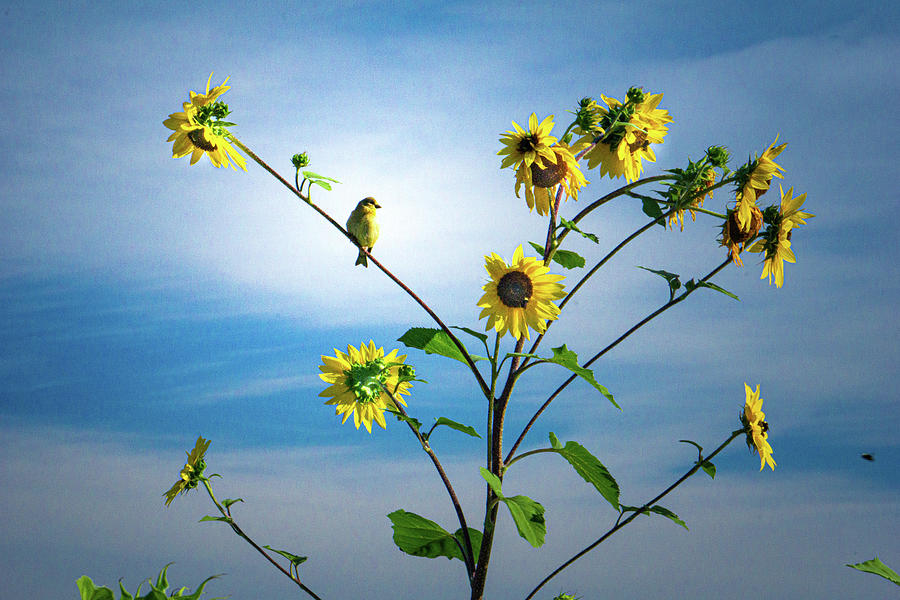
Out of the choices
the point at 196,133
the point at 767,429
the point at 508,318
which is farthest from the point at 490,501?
the point at 196,133

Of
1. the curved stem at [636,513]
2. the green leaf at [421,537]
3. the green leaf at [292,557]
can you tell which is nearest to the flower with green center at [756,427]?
the curved stem at [636,513]

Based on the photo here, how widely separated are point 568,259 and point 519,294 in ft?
1.23

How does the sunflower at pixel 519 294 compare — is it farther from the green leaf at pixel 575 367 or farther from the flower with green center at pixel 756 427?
the flower with green center at pixel 756 427

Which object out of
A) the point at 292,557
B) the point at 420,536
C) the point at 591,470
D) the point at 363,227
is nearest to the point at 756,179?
the point at 591,470

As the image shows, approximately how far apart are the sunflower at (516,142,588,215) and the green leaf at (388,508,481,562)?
3.39 ft

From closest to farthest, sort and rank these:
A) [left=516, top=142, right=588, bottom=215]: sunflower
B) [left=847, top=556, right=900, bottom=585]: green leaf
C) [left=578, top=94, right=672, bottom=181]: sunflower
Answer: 1. [left=847, top=556, right=900, bottom=585]: green leaf
2. [left=516, top=142, right=588, bottom=215]: sunflower
3. [left=578, top=94, right=672, bottom=181]: sunflower

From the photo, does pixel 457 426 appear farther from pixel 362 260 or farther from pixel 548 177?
pixel 548 177

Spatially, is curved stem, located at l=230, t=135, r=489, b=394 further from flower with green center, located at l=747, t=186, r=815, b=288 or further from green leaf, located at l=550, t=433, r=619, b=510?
flower with green center, located at l=747, t=186, r=815, b=288

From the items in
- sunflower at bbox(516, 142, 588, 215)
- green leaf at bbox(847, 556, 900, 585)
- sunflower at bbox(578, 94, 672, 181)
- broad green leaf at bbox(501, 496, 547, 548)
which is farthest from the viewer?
sunflower at bbox(578, 94, 672, 181)

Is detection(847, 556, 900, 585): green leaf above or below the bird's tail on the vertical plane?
below

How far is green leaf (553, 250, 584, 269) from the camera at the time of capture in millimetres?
2332

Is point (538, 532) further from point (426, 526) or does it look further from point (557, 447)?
point (426, 526)

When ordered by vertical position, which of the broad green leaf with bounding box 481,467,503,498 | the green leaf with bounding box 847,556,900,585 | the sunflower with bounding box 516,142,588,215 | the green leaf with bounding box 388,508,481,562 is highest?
the sunflower with bounding box 516,142,588,215

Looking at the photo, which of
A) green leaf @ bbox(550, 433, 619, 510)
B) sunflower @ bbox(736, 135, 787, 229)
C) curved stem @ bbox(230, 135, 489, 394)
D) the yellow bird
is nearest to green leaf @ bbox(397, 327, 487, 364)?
curved stem @ bbox(230, 135, 489, 394)
